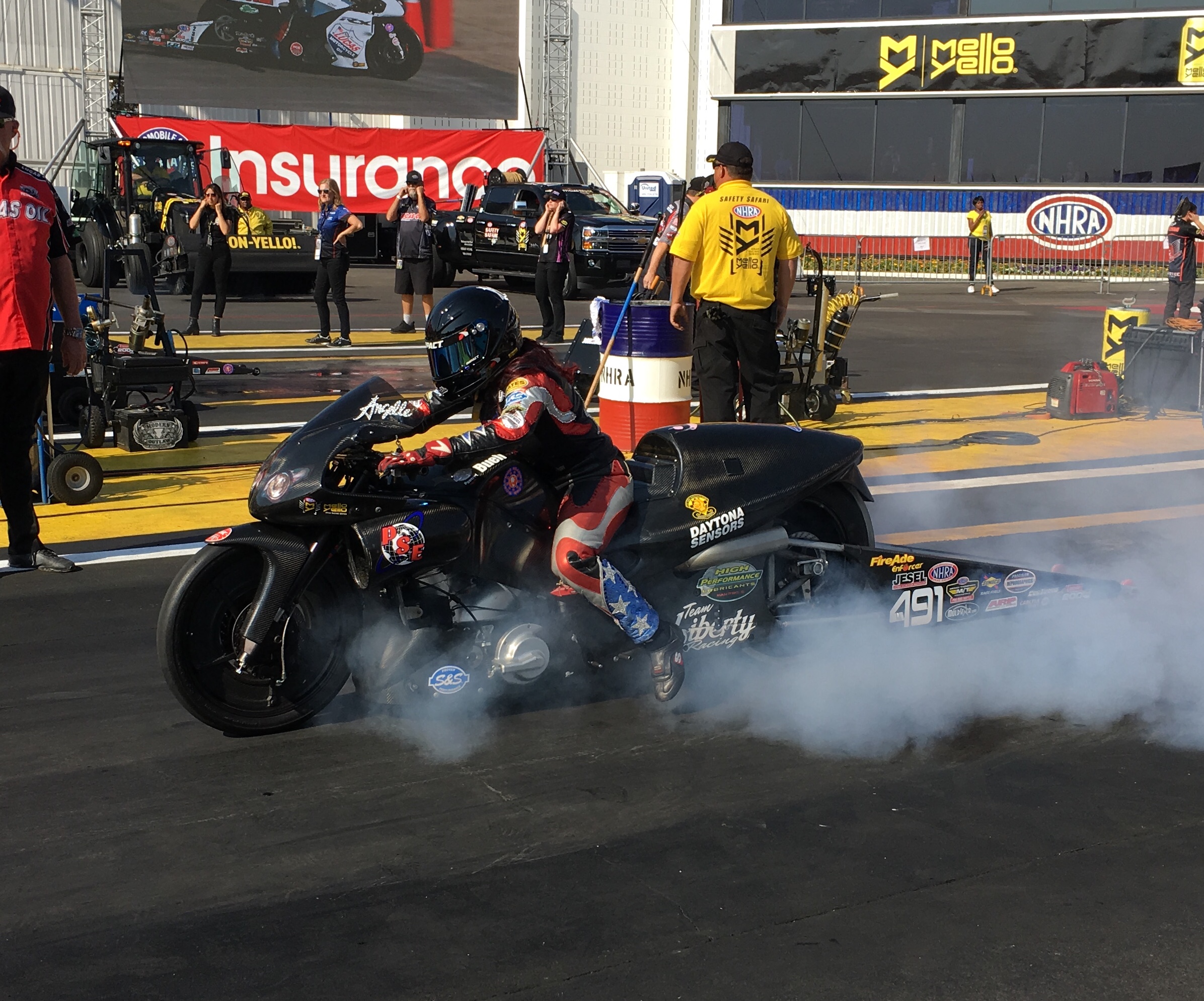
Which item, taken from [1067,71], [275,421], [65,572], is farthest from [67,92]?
[65,572]

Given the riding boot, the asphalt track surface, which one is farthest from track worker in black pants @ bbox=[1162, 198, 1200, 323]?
the riding boot

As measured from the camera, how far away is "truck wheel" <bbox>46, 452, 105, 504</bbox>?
7930 millimetres

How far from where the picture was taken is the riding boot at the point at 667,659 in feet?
15.6

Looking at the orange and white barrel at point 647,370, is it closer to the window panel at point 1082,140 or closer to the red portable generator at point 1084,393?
the red portable generator at point 1084,393

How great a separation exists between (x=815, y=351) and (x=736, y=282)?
132 inches

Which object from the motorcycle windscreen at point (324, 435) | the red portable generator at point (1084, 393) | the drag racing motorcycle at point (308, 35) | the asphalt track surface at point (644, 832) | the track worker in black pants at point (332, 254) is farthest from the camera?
the drag racing motorcycle at point (308, 35)

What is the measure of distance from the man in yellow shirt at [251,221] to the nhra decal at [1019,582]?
18.7m

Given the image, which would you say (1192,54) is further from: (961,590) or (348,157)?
(961,590)

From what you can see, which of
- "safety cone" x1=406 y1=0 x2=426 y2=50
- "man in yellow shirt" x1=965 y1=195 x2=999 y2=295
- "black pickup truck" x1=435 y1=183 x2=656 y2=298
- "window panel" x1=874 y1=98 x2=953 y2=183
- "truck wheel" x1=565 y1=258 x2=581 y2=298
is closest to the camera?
"truck wheel" x1=565 y1=258 x2=581 y2=298

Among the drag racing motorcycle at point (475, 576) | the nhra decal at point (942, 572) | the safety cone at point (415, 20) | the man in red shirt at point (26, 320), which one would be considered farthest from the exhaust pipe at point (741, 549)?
the safety cone at point (415, 20)

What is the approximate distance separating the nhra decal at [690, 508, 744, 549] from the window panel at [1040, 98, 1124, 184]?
1286 inches

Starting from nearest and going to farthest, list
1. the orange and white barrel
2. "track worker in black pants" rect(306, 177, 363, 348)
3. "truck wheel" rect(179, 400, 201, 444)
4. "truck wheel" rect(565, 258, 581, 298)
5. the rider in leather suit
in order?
the rider in leather suit < the orange and white barrel < "truck wheel" rect(179, 400, 201, 444) < "track worker in black pants" rect(306, 177, 363, 348) < "truck wheel" rect(565, 258, 581, 298)

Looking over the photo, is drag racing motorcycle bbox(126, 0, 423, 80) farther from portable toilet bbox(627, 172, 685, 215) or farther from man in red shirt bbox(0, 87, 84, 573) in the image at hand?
man in red shirt bbox(0, 87, 84, 573)

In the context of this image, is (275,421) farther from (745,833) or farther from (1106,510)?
(745,833)
